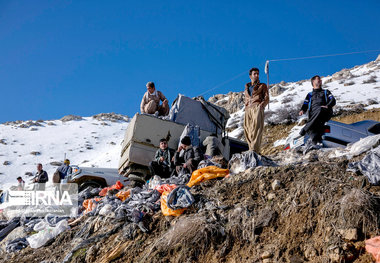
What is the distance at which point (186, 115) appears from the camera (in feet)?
32.1

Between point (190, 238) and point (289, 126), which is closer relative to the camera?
point (190, 238)

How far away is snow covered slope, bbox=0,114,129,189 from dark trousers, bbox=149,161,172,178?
58.9 feet

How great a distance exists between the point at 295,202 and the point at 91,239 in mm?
2831

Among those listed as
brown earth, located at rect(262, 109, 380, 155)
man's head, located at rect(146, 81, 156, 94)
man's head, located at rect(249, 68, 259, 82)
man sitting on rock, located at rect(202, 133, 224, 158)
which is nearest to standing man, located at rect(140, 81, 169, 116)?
man's head, located at rect(146, 81, 156, 94)

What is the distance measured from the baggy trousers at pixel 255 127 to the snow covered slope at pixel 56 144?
65.2 ft

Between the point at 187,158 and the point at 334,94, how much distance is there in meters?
22.7

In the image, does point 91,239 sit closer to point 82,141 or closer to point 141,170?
point 141,170

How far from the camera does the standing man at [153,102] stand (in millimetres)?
9719

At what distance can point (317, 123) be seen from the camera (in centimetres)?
669

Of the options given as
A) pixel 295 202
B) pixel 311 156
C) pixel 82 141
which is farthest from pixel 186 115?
pixel 82 141

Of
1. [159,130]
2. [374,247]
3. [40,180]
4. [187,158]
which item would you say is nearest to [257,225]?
[374,247]

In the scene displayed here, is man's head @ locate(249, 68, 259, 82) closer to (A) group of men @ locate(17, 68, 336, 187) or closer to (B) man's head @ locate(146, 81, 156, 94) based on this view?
(A) group of men @ locate(17, 68, 336, 187)

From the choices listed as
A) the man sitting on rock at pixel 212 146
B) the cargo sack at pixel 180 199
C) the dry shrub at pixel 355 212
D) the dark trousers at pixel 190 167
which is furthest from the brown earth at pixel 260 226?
the man sitting on rock at pixel 212 146

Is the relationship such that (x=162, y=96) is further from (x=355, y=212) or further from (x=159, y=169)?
(x=355, y=212)
